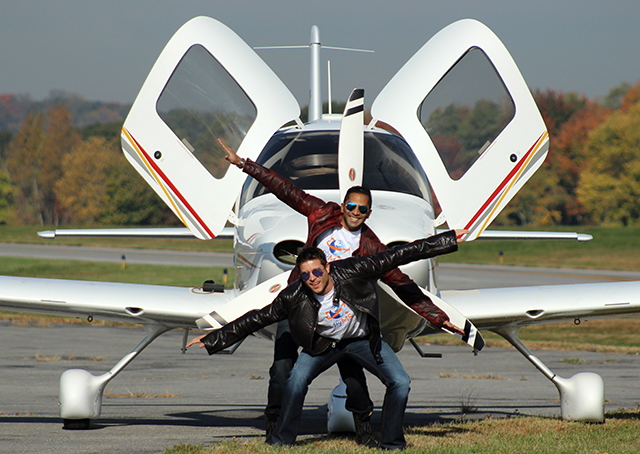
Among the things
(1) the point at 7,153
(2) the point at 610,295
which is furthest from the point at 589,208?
(1) the point at 7,153

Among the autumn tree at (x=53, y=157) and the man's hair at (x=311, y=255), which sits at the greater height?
the autumn tree at (x=53, y=157)

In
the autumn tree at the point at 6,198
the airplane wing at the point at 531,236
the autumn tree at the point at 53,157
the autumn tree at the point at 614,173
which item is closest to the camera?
the airplane wing at the point at 531,236

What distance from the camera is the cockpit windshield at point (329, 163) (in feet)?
18.8

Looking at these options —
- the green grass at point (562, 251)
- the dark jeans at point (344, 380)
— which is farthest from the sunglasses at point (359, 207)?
the green grass at point (562, 251)

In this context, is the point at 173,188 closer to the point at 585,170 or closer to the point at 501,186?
the point at 501,186

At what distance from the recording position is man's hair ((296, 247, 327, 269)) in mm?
4262

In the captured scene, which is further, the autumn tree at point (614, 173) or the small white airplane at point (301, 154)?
the autumn tree at point (614, 173)

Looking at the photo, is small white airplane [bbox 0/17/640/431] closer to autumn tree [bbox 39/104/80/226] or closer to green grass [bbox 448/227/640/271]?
green grass [bbox 448/227/640/271]

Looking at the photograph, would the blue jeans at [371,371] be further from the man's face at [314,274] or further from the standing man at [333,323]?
the man's face at [314,274]

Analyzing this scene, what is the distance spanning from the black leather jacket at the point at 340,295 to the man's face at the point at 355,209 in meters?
0.23

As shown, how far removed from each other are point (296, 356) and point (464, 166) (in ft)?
6.73

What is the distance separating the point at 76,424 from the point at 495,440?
11.0 feet

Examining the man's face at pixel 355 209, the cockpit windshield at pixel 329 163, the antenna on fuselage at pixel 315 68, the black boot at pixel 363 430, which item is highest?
the antenna on fuselage at pixel 315 68

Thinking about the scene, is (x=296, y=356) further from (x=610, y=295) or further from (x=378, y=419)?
(x=610, y=295)
